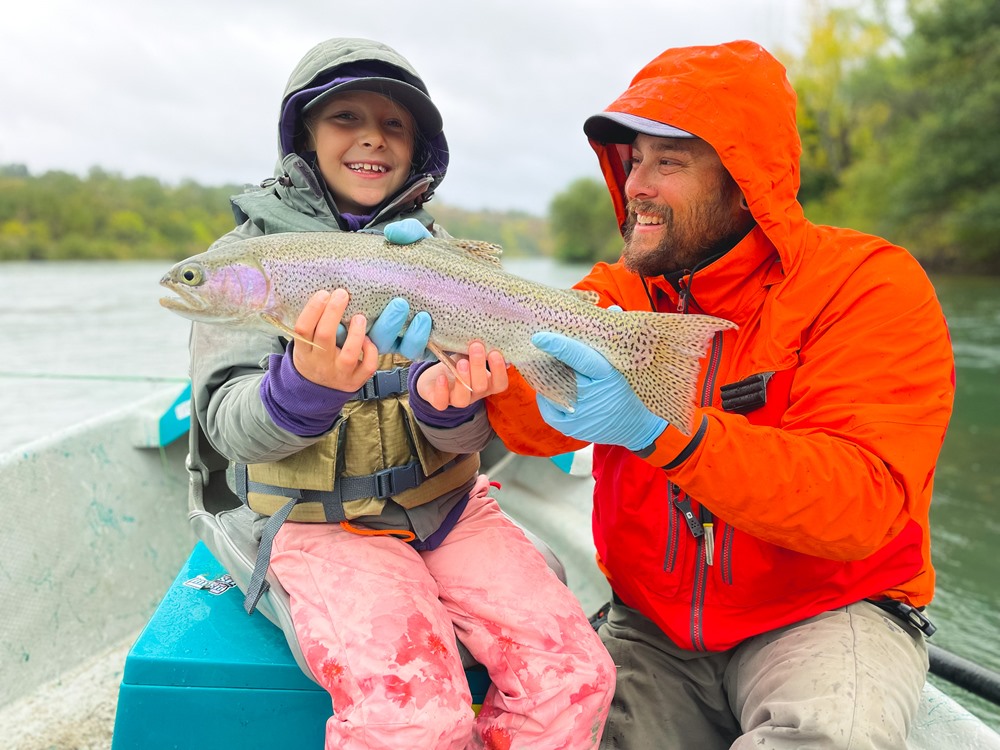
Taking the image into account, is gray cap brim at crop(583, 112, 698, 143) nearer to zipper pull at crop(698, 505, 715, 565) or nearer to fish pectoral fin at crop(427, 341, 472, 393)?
fish pectoral fin at crop(427, 341, 472, 393)

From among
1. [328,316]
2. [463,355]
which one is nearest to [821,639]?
[463,355]

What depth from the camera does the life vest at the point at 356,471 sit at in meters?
2.72

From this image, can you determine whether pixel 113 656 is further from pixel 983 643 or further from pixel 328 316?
pixel 983 643

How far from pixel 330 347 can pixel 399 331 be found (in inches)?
8.8

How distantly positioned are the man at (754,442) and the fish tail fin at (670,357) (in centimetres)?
6

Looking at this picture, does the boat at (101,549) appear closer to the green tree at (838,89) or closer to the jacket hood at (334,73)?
the jacket hood at (334,73)

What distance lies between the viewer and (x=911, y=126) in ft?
143

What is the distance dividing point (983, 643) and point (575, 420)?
4.19 meters

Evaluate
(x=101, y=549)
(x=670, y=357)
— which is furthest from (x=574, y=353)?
(x=101, y=549)

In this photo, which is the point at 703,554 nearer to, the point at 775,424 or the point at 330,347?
the point at 775,424

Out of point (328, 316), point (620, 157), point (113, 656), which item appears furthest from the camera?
point (113, 656)

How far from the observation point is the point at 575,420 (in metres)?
2.47

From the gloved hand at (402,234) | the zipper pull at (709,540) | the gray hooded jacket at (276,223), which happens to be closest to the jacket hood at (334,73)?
the gray hooded jacket at (276,223)

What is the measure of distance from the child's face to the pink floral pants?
1390 millimetres
